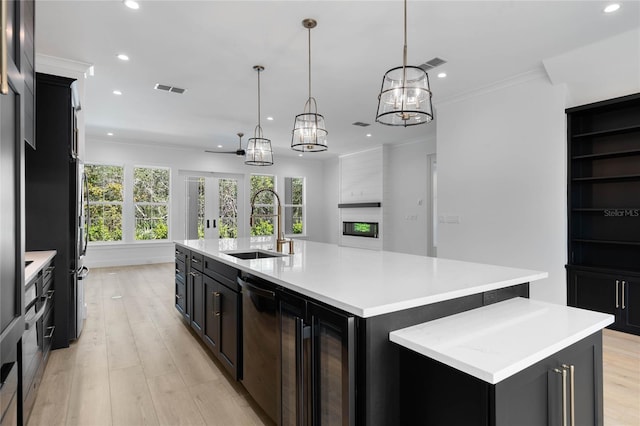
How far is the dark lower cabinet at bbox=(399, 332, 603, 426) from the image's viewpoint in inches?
42.5

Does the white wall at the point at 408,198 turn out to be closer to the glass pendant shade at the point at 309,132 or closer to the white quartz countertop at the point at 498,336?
the glass pendant shade at the point at 309,132

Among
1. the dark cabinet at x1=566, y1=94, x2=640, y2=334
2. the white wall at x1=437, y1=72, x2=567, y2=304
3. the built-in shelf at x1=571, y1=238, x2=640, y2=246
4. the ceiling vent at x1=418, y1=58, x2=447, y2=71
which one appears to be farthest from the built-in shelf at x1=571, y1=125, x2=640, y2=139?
the ceiling vent at x1=418, y1=58, x2=447, y2=71

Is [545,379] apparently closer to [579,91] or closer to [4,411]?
[4,411]

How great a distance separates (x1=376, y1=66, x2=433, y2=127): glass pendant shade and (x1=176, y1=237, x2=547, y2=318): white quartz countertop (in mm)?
983

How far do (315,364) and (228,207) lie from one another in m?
7.98

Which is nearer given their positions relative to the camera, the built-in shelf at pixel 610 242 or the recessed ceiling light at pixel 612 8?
A: the recessed ceiling light at pixel 612 8

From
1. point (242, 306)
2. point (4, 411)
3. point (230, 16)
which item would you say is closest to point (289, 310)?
point (242, 306)

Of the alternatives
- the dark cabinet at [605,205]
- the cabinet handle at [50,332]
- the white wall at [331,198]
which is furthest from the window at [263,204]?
the dark cabinet at [605,205]

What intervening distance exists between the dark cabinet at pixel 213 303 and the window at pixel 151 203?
5037 mm

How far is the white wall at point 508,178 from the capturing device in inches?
151

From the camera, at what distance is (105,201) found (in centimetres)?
756

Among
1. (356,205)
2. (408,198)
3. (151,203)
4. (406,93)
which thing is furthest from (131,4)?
(356,205)

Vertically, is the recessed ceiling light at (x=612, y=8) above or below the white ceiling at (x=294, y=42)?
above

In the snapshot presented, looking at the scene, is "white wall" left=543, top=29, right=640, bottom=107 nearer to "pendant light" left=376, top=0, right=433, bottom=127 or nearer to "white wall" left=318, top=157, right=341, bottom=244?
"pendant light" left=376, top=0, right=433, bottom=127
